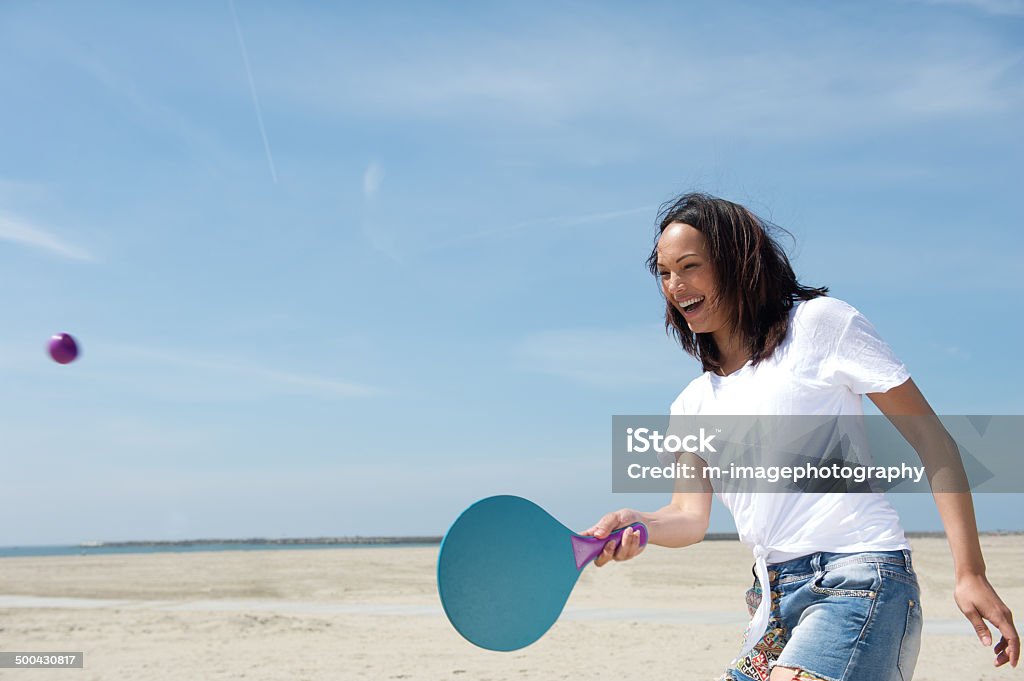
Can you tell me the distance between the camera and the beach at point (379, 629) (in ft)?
29.0

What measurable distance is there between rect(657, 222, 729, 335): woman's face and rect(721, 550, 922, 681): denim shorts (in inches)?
28.8

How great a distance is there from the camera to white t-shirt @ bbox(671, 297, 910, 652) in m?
2.20

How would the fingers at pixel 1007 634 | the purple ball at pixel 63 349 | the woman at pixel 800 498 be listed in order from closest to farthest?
1. the fingers at pixel 1007 634
2. the woman at pixel 800 498
3. the purple ball at pixel 63 349

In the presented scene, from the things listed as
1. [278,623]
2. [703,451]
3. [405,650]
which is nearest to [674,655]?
[405,650]

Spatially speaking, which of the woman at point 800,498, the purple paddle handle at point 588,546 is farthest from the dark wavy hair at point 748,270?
the purple paddle handle at point 588,546

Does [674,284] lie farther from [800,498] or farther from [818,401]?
[800,498]

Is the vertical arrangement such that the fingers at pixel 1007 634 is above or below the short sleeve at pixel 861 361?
below

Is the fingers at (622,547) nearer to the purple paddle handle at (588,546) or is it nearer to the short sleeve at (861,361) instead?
the purple paddle handle at (588,546)

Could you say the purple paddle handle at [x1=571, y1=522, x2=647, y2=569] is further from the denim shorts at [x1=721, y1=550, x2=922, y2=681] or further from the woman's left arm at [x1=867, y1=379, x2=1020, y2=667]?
the woman's left arm at [x1=867, y1=379, x2=1020, y2=667]

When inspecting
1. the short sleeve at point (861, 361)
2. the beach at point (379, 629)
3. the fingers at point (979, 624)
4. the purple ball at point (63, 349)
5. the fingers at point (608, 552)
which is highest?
the purple ball at point (63, 349)

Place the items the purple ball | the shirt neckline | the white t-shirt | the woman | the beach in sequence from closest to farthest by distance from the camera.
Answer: the woman, the white t-shirt, the shirt neckline, the purple ball, the beach

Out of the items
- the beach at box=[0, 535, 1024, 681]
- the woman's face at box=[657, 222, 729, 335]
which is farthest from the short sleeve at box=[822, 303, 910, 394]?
the beach at box=[0, 535, 1024, 681]

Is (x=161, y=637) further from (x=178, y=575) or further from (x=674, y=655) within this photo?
(x=178, y=575)

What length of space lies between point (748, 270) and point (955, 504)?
2.68ft
